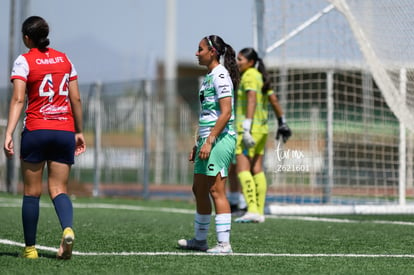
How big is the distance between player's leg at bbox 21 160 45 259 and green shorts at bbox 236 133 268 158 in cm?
435

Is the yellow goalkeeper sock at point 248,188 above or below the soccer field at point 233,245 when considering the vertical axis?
above

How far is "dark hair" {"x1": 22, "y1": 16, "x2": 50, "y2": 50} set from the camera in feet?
22.0

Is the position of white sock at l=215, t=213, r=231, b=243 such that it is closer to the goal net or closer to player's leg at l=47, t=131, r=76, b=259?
player's leg at l=47, t=131, r=76, b=259

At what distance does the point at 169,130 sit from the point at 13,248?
11068mm

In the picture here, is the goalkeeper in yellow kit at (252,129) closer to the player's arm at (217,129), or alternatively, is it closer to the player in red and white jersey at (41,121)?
the player's arm at (217,129)

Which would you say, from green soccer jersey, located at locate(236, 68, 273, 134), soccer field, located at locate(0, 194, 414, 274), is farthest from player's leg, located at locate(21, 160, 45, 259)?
green soccer jersey, located at locate(236, 68, 273, 134)

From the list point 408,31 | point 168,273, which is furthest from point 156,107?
point 168,273

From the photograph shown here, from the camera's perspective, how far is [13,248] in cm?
747

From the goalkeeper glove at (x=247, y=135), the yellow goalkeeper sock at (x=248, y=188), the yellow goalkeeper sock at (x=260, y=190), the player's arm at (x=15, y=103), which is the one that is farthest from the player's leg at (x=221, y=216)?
the yellow goalkeeper sock at (x=260, y=190)

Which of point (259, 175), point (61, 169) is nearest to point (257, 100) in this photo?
point (259, 175)

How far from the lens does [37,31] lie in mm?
6691

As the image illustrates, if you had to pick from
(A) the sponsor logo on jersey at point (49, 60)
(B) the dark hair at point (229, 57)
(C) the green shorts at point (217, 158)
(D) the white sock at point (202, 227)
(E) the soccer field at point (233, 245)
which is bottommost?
(E) the soccer field at point (233, 245)

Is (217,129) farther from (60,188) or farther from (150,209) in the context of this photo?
(150,209)

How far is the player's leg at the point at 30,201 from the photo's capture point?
22.0 feet
